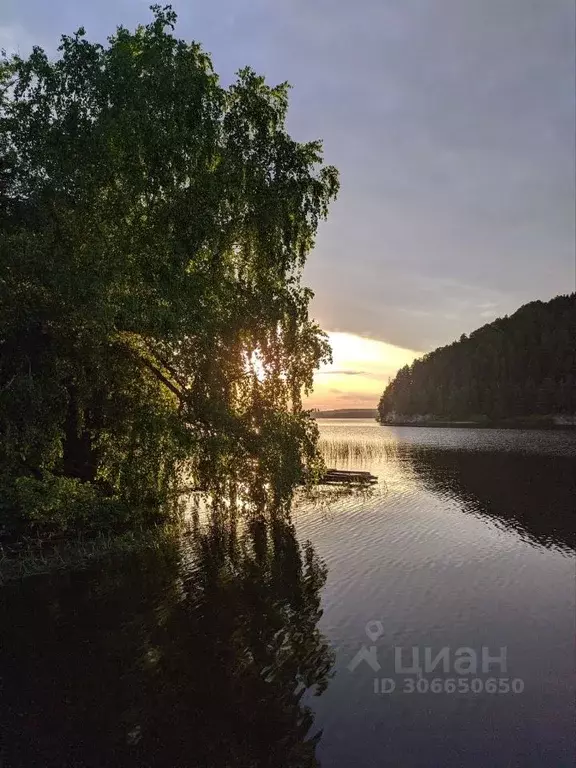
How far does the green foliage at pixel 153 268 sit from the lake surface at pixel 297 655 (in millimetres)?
4294

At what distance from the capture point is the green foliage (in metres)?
18.5

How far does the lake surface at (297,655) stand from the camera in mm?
9781

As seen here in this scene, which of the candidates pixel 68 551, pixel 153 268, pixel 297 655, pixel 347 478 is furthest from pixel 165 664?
pixel 347 478

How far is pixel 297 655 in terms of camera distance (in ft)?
43.9

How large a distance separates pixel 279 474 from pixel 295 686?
906 cm

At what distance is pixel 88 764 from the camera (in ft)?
29.7

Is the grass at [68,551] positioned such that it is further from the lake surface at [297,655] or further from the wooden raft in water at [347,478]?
the wooden raft in water at [347,478]

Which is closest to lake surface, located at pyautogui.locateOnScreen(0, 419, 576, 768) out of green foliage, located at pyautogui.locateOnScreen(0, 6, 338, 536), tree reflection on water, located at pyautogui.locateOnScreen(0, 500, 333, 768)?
tree reflection on water, located at pyautogui.locateOnScreen(0, 500, 333, 768)

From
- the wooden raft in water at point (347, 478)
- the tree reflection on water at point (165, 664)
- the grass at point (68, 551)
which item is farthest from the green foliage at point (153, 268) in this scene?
the wooden raft in water at point (347, 478)

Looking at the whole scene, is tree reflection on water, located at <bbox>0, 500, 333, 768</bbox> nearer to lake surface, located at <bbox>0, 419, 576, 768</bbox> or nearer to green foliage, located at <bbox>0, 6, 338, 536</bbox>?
lake surface, located at <bbox>0, 419, 576, 768</bbox>

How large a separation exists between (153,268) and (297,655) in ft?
46.0

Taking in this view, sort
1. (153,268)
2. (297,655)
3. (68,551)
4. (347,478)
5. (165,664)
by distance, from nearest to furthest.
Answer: (165,664) → (297,655) → (153,268) → (68,551) → (347,478)

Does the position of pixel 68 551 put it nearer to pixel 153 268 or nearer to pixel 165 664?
pixel 165 664

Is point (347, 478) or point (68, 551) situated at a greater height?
point (347, 478)
